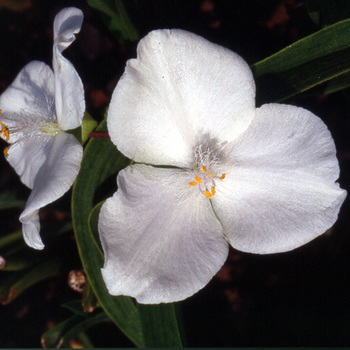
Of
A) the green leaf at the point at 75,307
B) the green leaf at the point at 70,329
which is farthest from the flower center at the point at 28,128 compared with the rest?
the green leaf at the point at 70,329

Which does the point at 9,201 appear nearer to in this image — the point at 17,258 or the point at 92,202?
the point at 17,258

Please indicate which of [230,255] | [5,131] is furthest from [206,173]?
[230,255]

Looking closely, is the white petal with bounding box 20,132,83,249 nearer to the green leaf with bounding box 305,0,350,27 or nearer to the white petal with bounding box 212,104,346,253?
the white petal with bounding box 212,104,346,253

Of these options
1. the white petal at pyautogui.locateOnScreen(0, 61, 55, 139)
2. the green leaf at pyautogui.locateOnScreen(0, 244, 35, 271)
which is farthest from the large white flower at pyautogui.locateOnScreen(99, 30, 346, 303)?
the green leaf at pyautogui.locateOnScreen(0, 244, 35, 271)

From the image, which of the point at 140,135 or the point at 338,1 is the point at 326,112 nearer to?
the point at 338,1

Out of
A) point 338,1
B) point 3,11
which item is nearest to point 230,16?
point 338,1

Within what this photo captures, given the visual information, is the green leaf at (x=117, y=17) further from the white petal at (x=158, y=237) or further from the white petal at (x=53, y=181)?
the white petal at (x=158, y=237)
